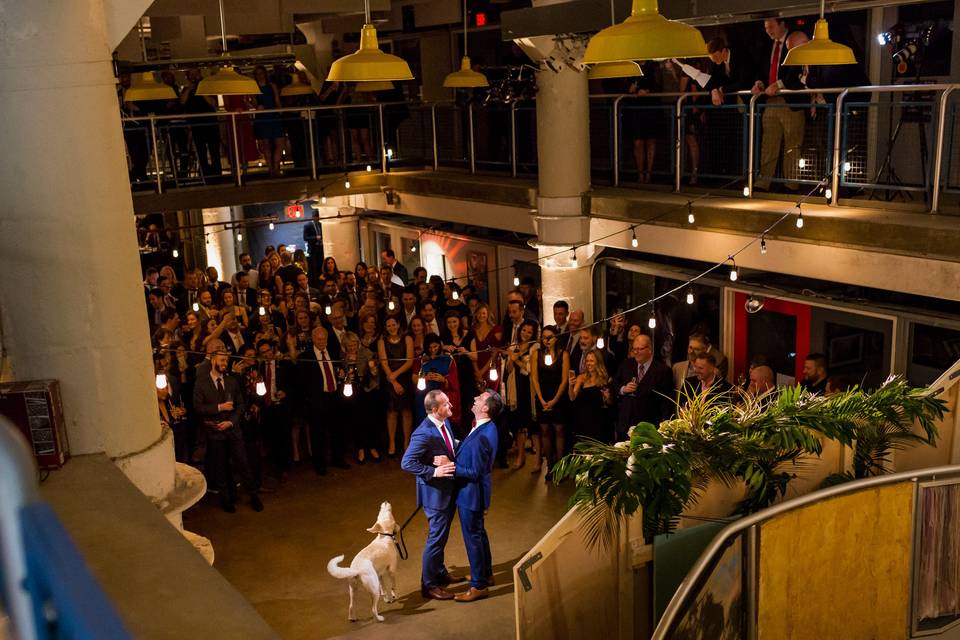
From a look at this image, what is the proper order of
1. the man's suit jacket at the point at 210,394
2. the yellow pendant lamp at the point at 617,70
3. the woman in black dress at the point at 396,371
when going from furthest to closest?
1. the woman in black dress at the point at 396,371
2. the man's suit jacket at the point at 210,394
3. the yellow pendant lamp at the point at 617,70

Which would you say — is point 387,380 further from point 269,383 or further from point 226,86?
point 226,86

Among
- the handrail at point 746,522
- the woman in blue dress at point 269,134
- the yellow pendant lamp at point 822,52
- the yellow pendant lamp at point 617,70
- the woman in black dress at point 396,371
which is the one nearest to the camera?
the handrail at point 746,522

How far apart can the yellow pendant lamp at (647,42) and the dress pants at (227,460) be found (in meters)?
6.05

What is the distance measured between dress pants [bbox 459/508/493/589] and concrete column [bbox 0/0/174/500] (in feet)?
13.6

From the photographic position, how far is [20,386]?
341 centimetres

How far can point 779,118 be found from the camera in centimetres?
969

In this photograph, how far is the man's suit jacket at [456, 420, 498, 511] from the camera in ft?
24.5

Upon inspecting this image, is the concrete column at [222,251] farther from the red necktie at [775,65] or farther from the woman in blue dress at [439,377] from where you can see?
the red necktie at [775,65]

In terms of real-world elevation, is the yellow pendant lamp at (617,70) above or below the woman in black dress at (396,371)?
above

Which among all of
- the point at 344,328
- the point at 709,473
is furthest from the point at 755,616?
the point at 344,328

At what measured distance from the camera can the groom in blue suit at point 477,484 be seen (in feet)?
24.5

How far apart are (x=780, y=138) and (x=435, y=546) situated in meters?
5.15

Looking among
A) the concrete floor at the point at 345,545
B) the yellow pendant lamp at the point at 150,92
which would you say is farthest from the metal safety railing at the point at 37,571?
the yellow pendant lamp at the point at 150,92

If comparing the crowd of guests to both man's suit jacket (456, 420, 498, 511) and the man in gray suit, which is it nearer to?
the man in gray suit
